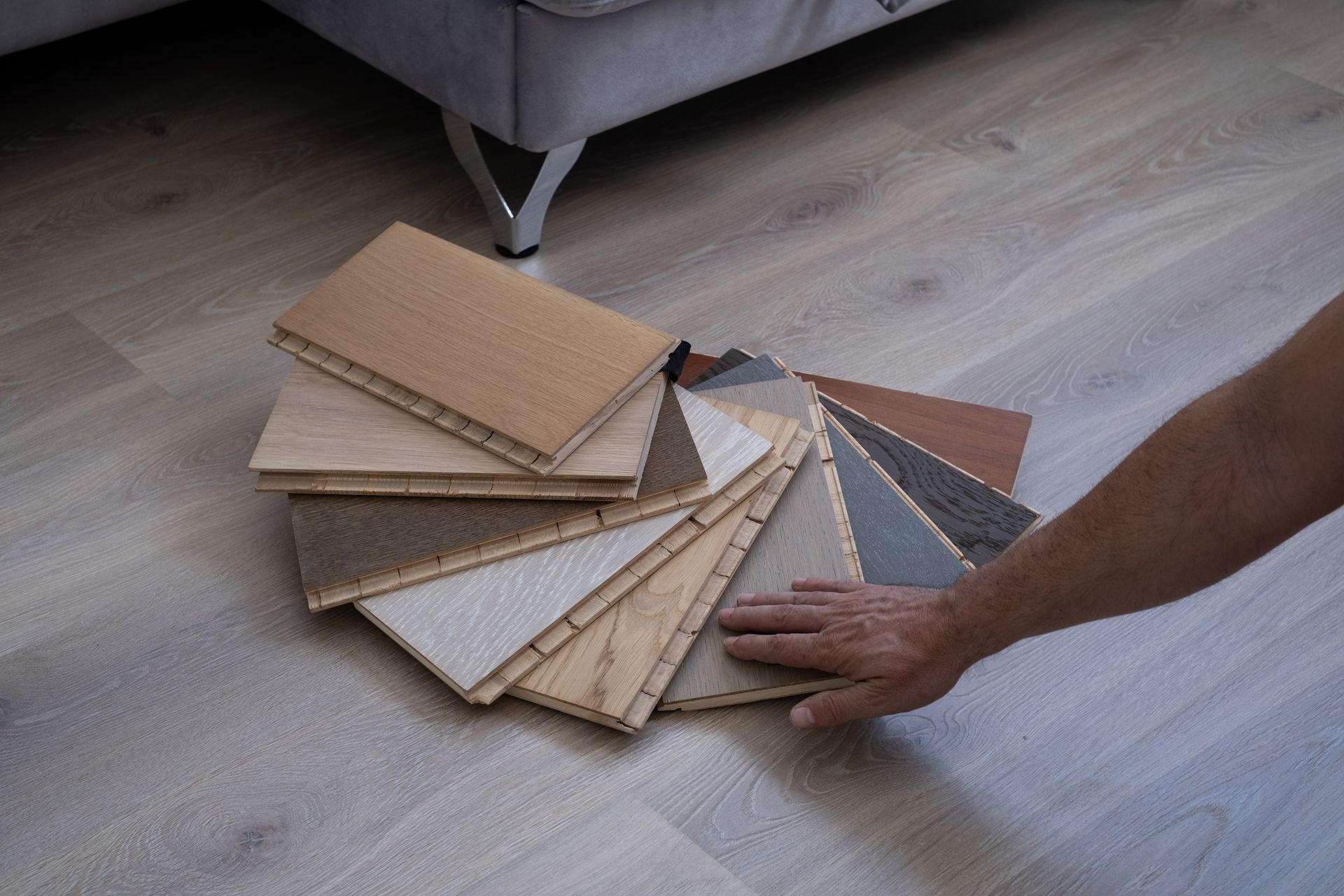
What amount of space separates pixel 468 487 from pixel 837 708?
1.35 ft

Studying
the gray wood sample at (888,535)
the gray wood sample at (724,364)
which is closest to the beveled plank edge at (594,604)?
the gray wood sample at (888,535)

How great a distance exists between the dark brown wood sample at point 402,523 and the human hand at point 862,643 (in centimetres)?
17

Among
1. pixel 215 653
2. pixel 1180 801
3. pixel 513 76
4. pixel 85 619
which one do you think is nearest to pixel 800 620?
pixel 1180 801

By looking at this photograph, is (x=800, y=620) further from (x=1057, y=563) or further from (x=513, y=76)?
(x=513, y=76)

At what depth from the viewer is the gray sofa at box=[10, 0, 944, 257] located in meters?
1.55

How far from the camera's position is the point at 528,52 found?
60.6 inches

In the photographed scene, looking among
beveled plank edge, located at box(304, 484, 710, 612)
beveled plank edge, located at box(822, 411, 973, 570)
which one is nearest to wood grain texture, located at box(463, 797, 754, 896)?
beveled plank edge, located at box(304, 484, 710, 612)

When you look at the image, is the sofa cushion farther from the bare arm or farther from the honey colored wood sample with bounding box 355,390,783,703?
the bare arm

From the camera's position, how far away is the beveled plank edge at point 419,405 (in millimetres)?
1160

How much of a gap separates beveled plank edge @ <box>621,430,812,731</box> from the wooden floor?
4 cm

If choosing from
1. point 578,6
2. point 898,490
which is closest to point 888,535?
point 898,490

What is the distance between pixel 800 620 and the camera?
1.11 meters

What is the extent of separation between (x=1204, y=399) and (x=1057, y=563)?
18 centimetres

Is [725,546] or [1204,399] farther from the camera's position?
[725,546]
